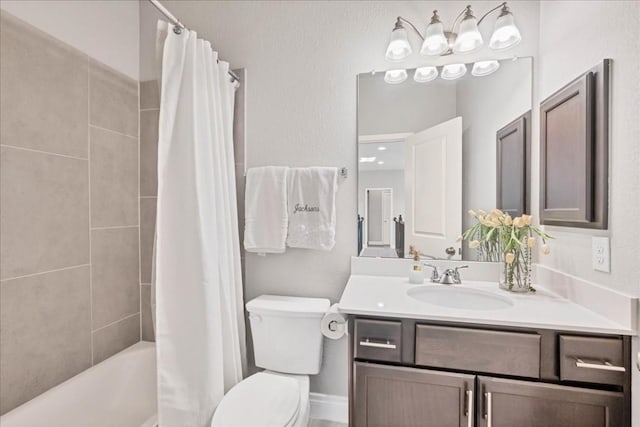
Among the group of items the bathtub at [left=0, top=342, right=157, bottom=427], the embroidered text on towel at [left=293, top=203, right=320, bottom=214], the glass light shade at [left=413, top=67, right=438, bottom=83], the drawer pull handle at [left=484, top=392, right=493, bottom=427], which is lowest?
the bathtub at [left=0, top=342, right=157, bottom=427]

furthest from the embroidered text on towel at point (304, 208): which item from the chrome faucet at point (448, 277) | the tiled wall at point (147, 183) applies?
the tiled wall at point (147, 183)

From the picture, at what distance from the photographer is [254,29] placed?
1.91 meters

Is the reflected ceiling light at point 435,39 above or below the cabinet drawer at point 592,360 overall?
above

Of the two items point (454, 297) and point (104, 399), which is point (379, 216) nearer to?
point (454, 297)

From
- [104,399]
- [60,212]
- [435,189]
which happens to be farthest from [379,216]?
[104,399]

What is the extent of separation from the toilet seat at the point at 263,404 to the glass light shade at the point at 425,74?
66.0 inches

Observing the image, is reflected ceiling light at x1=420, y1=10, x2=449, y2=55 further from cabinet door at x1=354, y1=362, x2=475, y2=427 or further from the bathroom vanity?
cabinet door at x1=354, y1=362, x2=475, y2=427

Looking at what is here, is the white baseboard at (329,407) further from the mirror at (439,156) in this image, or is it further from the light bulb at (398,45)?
the light bulb at (398,45)

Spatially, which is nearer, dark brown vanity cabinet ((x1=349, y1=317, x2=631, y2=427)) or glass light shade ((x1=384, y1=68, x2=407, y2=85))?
dark brown vanity cabinet ((x1=349, y1=317, x2=631, y2=427))

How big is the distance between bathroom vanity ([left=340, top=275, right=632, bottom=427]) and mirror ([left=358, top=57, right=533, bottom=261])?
0.52 m

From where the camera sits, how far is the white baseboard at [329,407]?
5.87 ft

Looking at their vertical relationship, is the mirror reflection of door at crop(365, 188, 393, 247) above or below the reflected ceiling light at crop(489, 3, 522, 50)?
below

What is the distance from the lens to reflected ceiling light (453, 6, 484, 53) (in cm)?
150

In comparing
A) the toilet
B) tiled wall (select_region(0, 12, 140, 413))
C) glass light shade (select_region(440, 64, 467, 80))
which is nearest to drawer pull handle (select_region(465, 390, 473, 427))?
the toilet
